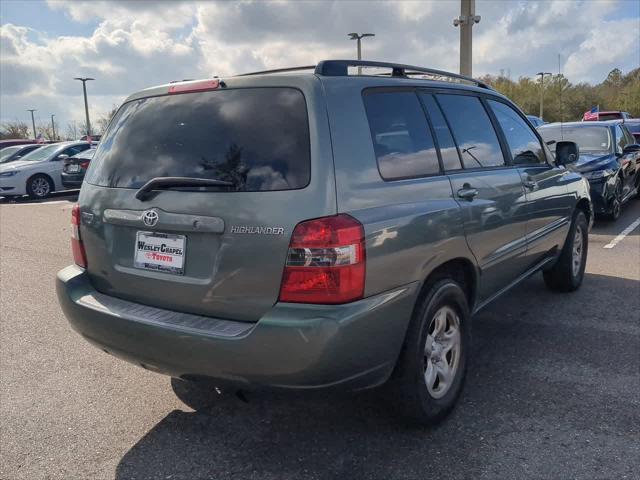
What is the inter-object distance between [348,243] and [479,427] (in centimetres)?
139

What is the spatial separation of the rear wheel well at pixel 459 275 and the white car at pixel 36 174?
15.1 m

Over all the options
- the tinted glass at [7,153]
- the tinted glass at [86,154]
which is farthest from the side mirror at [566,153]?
the tinted glass at [7,153]

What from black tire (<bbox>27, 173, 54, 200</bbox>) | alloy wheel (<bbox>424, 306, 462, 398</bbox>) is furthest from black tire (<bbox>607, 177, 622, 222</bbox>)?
Answer: black tire (<bbox>27, 173, 54, 200</bbox>)

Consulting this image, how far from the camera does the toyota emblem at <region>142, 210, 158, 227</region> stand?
8.80ft

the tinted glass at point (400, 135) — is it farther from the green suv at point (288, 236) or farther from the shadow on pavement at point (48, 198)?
the shadow on pavement at point (48, 198)

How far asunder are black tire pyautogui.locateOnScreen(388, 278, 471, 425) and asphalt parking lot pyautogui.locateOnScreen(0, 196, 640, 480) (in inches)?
5.3

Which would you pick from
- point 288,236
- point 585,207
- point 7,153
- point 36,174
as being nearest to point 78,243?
point 288,236

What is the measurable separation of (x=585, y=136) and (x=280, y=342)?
8831 mm

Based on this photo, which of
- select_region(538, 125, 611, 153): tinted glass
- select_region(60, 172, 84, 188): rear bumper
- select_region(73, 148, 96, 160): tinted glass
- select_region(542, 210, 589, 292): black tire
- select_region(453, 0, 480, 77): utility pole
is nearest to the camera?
select_region(542, 210, 589, 292): black tire

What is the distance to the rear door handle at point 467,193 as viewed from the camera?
10.5 feet

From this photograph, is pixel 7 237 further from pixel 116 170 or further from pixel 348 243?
pixel 348 243

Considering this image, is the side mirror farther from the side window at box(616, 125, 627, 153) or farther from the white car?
the white car

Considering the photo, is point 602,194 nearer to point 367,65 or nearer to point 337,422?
point 367,65

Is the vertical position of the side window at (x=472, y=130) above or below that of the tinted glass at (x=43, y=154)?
below
